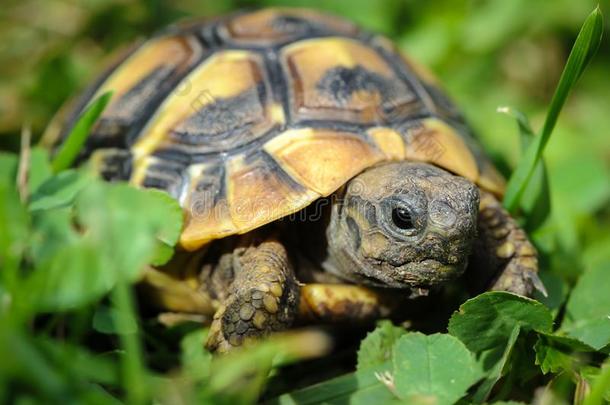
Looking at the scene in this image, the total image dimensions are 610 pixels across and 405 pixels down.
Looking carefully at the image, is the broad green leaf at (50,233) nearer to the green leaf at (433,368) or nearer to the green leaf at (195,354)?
the green leaf at (195,354)

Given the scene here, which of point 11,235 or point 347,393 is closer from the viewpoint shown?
point 11,235

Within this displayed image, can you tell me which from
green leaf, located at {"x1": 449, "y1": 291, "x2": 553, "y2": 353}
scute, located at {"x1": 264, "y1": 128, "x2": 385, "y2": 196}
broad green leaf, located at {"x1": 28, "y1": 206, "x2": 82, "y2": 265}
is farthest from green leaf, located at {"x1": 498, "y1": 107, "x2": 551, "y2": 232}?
broad green leaf, located at {"x1": 28, "y1": 206, "x2": 82, "y2": 265}

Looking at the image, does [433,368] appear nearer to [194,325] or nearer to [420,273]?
[420,273]

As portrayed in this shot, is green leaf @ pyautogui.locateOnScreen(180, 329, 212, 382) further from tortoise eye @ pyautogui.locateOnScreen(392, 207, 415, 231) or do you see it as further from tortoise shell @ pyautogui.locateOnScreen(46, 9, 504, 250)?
tortoise eye @ pyautogui.locateOnScreen(392, 207, 415, 231)

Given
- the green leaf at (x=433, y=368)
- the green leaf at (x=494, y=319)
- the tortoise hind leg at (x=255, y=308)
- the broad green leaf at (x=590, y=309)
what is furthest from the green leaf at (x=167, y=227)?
the broad green leaf at (x=590, y=309)

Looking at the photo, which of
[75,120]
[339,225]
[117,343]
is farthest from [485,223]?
[75,120]

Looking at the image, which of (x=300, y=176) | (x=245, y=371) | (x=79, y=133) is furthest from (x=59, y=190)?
(x=245, y=371)
